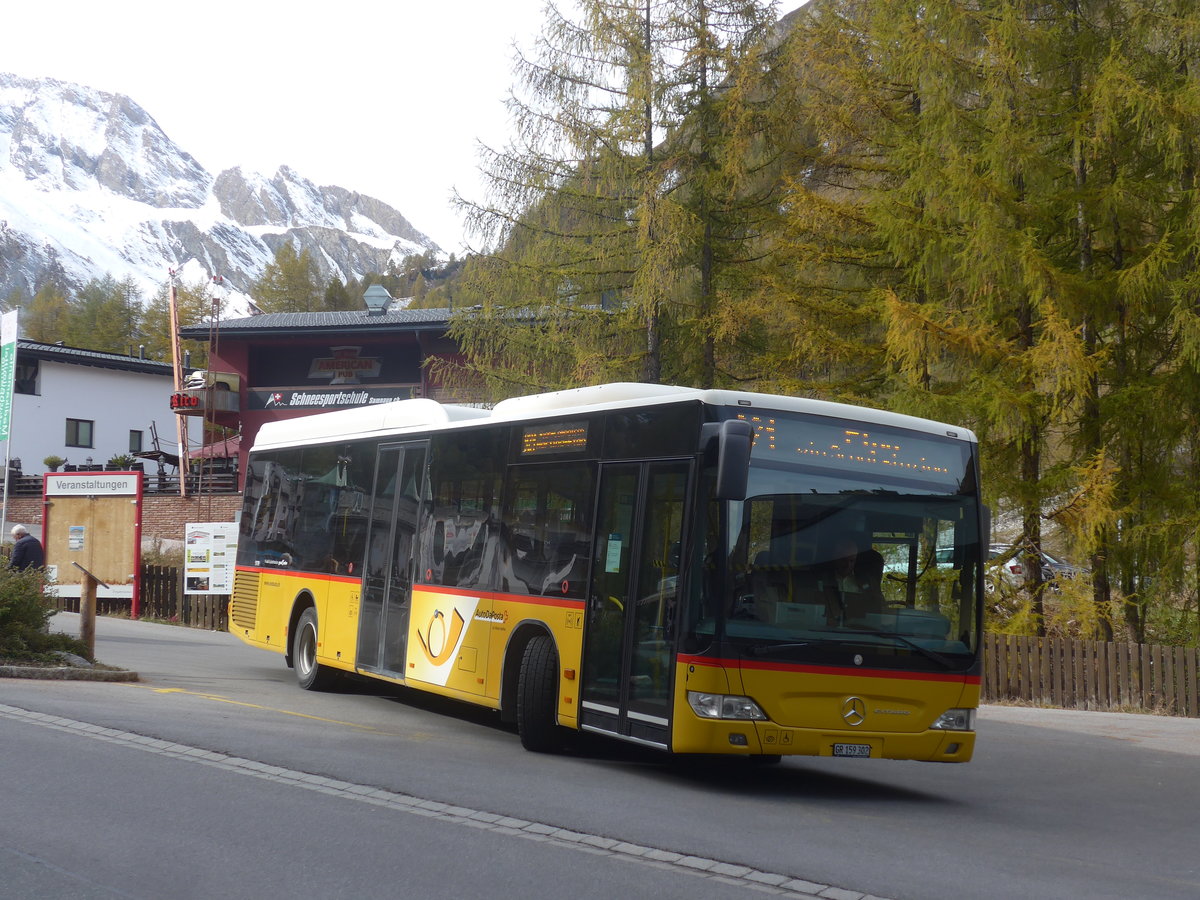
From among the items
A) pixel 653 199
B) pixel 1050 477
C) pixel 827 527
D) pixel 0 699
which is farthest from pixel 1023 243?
pixel 0 699

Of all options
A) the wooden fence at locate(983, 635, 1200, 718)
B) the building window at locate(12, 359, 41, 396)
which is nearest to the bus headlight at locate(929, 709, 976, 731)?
the wooden fence at locate(983, 635, 1200, 718)

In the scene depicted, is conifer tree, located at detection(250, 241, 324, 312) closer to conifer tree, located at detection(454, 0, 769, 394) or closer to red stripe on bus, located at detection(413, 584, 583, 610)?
conifer tree, located at detection(454, 0, 769, 394)

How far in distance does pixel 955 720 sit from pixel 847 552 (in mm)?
1558

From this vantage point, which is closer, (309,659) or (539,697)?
(539,697)

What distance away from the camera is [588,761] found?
11273 mm

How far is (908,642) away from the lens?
9914mm

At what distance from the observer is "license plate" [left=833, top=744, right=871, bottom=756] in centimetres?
968

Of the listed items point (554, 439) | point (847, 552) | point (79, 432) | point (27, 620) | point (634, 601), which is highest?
point (79, 432)

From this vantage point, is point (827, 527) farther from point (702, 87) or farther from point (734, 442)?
point (702, 87)

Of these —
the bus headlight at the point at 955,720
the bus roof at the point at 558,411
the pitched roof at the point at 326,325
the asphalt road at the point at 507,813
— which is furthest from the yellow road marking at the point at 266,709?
the pitched roof at the point at 326,325

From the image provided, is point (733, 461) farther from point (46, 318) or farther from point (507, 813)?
point (46, 318)

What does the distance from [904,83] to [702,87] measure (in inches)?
150

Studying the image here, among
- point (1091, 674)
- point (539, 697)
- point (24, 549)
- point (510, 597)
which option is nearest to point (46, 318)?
point (24, 549)

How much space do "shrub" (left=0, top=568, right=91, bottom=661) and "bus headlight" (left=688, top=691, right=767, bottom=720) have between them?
889 centimetres
